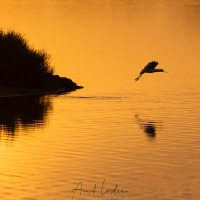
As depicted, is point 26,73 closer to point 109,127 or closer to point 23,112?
point 23,112

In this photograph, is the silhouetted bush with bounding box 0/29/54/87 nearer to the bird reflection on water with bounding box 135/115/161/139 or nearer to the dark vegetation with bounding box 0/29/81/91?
the dark vegetation with bounding box 0/29/81/91

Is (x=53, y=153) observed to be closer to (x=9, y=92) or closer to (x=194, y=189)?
(x=194, y=189)

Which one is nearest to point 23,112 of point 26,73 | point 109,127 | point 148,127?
point 109,127

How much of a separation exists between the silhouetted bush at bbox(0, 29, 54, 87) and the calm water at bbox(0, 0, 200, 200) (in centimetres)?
214

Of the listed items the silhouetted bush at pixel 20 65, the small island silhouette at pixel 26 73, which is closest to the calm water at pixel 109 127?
the small island silhouette at pixel 26 73

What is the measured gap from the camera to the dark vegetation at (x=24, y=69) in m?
54.0

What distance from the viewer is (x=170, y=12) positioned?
14138 centimetres

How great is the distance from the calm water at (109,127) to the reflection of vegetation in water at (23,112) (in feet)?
0.11

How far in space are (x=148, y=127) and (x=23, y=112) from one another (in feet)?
21.1

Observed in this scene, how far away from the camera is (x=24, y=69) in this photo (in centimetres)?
5481

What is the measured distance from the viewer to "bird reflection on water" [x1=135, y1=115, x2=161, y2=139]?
3781 centimetres
